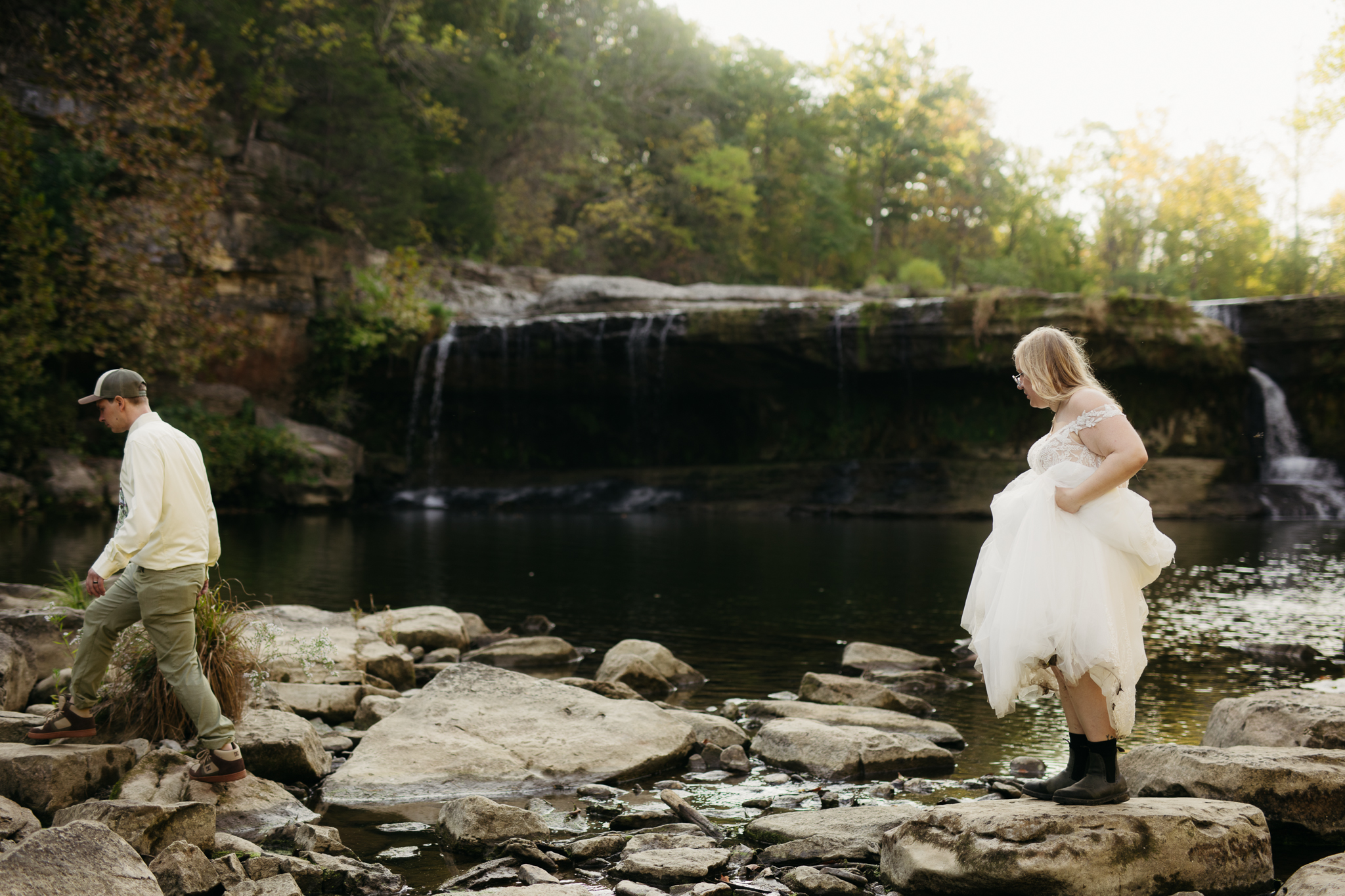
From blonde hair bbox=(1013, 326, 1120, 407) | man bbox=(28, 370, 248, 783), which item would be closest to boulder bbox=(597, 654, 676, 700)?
man bbox=(28, 370, 248, 783)

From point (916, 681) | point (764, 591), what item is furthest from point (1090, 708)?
point (764, 591)

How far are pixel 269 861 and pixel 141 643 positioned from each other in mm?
2020

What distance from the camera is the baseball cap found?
16.7 ft

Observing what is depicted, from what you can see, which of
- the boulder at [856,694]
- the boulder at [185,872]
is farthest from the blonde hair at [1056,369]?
the boulder at [185,872]

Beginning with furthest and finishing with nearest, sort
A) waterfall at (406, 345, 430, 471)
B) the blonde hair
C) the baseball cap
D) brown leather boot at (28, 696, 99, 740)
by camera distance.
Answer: waterfall at (406, 345, 430, 471), brown leather boot at (28, 696, 99, 740), the baseball cap, the blonde hair

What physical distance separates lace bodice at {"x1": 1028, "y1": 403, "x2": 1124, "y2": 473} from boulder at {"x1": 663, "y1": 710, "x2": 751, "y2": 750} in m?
2.82

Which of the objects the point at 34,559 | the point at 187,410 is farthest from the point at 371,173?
the point at 34,559

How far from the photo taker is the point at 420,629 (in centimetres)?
975

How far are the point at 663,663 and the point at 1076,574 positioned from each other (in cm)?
482

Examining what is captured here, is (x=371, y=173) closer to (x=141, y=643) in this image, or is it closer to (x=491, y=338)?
(x=491, y=338)

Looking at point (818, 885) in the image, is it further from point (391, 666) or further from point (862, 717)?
point (391, 666)

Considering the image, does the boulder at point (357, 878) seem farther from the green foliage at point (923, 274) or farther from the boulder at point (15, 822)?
the green foliage at point (923, 274)

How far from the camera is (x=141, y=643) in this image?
5.64 m

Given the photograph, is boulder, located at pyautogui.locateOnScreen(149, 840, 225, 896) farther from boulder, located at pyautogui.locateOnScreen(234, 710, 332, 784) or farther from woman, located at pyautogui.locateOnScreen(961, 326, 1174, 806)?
woman, located at pyautogui.locateOnScreen(961, 326, 1174, 806)
